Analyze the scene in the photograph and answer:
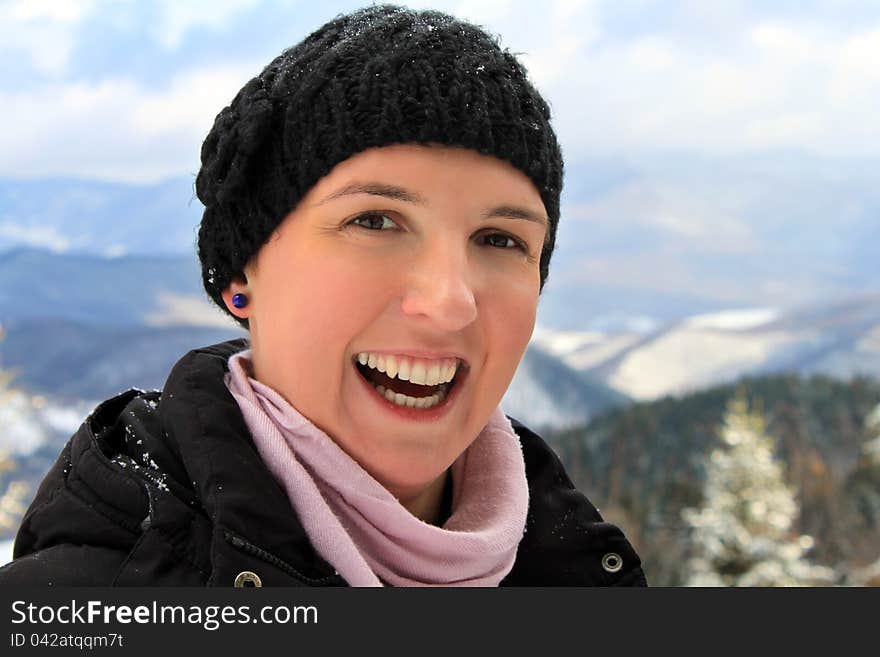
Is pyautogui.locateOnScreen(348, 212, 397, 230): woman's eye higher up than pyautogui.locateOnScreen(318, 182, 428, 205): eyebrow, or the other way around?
pyautogui.locateOnScreen(318, 182, 428, 205): eyebrow

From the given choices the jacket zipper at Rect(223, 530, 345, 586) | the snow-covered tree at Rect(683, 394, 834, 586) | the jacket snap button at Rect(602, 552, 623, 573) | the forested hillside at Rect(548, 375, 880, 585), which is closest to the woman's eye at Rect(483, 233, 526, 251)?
the jacket zipper at Rect(223, 530, 345, 586)

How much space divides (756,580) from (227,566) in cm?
1185

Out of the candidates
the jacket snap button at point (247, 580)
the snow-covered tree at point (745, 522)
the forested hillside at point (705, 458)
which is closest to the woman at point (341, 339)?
the jacket snap button at point (247, 580)

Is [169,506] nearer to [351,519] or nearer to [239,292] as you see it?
[351,519]

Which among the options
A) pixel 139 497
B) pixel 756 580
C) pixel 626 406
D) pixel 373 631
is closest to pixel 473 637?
pixel 373 631

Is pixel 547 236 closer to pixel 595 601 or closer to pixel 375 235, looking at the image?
pixel 375 235

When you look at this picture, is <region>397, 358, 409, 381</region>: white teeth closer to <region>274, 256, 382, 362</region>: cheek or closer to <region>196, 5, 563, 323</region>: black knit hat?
<region>274, 256, 382, 362</region>: cheek

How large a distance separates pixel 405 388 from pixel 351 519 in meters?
0.25

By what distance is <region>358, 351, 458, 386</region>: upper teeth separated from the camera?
162cm

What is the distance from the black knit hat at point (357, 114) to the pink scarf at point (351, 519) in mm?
309

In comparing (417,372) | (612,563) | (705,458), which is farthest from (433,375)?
(705,458)

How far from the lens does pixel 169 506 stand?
1.51 metres

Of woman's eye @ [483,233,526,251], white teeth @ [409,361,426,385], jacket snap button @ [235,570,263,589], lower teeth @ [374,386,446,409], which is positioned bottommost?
jacket snap button @ [235,570,263,589]

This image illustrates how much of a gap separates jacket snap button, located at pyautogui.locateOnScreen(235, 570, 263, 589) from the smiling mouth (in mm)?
388
